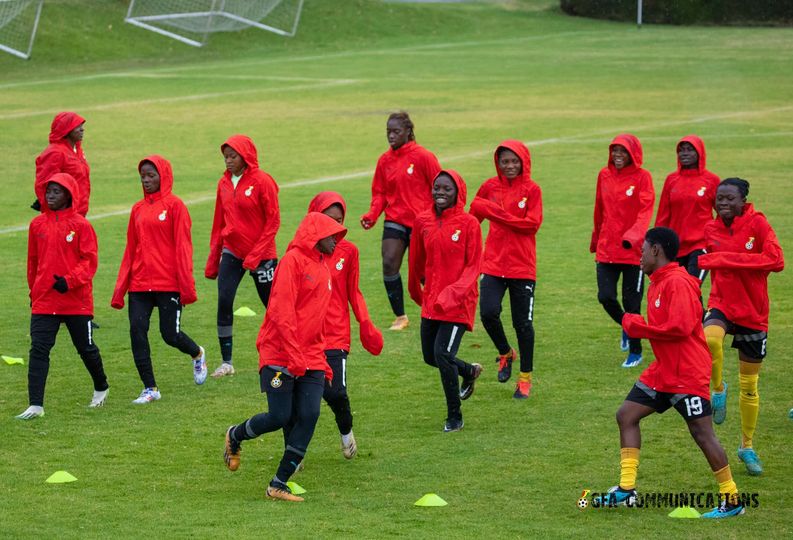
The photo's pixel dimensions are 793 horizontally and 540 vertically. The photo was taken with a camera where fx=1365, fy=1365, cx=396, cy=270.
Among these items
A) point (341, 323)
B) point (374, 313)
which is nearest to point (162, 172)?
point (341, 323)

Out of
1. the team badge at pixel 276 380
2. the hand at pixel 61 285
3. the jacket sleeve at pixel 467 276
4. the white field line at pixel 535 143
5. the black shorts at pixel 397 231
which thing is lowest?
the white field line at pixel 535 143

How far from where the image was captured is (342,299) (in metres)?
10.2

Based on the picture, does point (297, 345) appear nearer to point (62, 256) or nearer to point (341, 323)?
point (341, 323)

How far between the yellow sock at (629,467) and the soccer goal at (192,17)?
45.3m

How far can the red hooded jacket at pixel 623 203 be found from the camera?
12.9 meters

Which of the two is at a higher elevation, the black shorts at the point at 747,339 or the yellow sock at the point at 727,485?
the black shorts at the point at 747,339

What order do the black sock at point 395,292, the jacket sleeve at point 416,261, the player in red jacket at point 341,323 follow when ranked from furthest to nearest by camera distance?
the black sock at point 395,292 < the jacket sleeve at point 416,261 < the player in red jacket at point 341,323

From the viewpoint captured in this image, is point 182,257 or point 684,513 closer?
point 684,513

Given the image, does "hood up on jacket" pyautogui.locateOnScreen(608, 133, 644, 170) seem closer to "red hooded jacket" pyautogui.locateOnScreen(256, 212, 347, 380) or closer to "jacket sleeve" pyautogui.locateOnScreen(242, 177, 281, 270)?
"jacket sleeve" pyautogui.locateOnScreen(242, 177, 281, 270)

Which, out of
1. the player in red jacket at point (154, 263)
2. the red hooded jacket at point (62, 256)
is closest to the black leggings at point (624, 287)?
the player in red jacket at point (154, 263)

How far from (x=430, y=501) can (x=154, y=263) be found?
3901mm

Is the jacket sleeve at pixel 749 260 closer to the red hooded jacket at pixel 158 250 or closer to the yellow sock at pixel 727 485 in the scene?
the yellow sock at pixel 727 485

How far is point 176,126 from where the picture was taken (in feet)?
107

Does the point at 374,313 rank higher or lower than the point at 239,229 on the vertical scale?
lower
